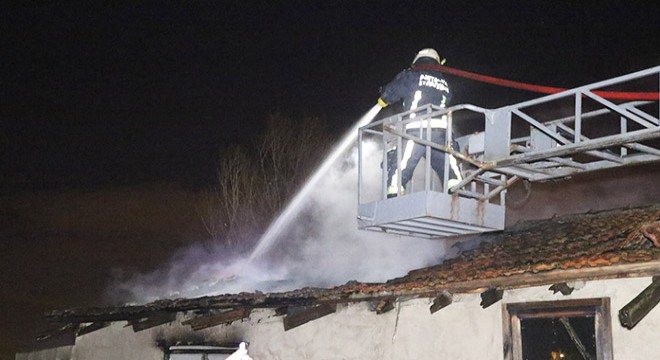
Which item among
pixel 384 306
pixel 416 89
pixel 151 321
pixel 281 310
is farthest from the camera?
pixel 151 321

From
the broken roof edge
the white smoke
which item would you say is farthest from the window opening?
the white smoke

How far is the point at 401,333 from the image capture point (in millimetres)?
8109

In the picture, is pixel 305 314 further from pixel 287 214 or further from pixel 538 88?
pixel 287 214

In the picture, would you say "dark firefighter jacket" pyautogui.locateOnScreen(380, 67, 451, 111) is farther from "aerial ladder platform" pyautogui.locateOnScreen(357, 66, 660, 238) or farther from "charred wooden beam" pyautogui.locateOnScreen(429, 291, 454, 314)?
"charred wooden beam" pyautogui.locateOnScreen(429, 291, 454, 314)

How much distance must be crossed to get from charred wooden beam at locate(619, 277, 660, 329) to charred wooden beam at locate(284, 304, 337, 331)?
3.99 metres

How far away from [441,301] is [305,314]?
210 centimetres

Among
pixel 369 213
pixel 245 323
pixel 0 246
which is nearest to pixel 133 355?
pixel 245 323

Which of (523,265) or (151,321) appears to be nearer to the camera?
(523,265)

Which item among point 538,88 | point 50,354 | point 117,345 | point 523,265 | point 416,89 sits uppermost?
point 416,89

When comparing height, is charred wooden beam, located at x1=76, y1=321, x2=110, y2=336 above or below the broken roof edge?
below

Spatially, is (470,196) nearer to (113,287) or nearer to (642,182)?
(642,182)

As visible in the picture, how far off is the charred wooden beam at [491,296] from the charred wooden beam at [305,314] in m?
2.27

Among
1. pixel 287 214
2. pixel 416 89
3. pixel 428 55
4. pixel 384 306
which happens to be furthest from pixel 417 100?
pixel 287 214

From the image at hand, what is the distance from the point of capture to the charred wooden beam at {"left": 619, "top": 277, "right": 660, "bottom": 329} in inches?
217
